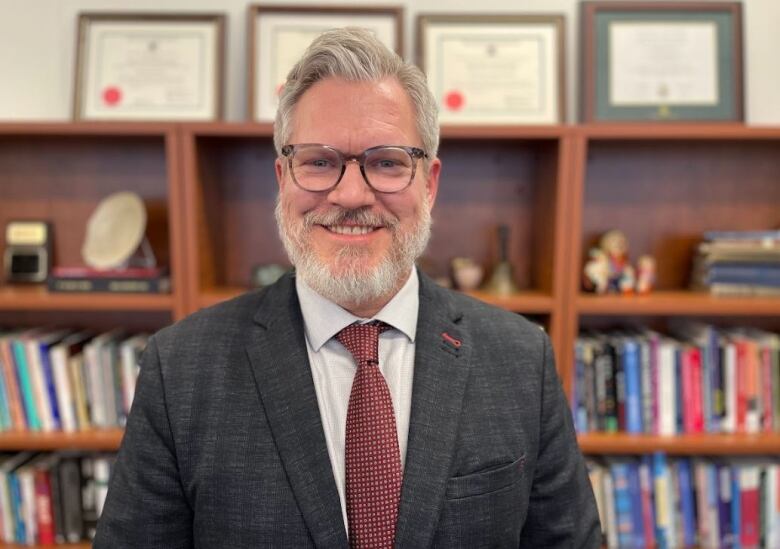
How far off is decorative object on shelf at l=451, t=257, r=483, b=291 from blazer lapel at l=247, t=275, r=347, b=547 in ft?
2.88

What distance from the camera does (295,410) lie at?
1097mm

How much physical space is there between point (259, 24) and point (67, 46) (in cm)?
68

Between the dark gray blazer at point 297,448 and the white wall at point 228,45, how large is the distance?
117 centimetres

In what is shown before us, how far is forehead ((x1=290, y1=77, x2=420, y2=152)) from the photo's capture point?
1.11m

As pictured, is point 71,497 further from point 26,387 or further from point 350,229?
point 350,229

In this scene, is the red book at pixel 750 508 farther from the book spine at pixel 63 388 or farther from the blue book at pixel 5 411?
the blue book at pixel 5 411

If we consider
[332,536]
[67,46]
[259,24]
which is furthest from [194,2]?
[332,536]

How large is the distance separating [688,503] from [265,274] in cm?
154

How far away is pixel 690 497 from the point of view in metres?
1.99

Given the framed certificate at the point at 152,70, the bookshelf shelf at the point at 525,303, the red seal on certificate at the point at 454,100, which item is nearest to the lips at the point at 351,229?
the bookshelf shelf at the point at 525,303

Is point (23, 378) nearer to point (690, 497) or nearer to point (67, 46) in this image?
point (67, 46)

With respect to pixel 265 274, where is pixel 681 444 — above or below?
below

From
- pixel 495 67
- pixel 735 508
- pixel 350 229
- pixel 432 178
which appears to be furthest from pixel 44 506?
pixel 735 508

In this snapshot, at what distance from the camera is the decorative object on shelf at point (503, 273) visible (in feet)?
6.53
